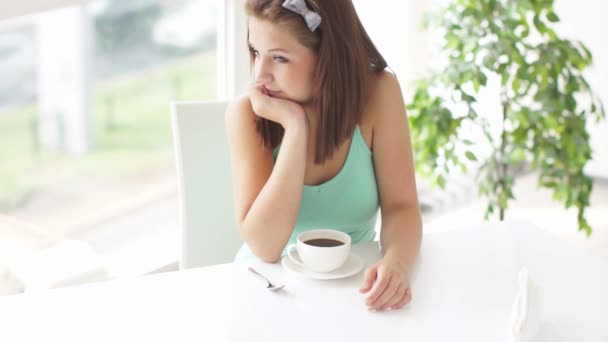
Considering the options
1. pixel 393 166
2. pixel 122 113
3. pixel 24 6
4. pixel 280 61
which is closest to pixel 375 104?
pixel 393 166

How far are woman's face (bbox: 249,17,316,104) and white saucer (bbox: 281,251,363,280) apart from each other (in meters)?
0.34

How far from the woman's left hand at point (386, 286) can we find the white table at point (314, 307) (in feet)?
0.05

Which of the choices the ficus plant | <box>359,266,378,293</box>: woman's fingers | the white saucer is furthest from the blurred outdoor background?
<box>359,266,378,293</box>: woman's fingers

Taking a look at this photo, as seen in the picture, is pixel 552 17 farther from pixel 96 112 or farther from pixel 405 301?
pixel 96 112

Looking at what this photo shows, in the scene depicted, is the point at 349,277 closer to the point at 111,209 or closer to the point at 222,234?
the point at 222,234

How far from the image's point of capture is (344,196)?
4.91 ft

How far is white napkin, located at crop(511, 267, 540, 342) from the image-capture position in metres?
0.99

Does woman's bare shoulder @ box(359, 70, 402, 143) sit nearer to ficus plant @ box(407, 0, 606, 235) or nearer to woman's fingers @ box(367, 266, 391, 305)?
woman's fingers @ box(367, 266, 391, 305)

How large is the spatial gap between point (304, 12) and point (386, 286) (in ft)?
1.75

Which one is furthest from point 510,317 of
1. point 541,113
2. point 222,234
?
point 541,113

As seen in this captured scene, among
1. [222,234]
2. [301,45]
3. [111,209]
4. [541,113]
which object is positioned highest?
[301,45]

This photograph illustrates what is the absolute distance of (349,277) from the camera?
3.95 feet

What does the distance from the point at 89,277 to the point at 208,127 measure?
471 mm

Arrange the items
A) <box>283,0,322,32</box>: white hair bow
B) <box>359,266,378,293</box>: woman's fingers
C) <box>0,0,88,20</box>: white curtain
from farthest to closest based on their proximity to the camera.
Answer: <box>0,0,88,20</box>: white curtain → <box>283,0,322,32</box>: white hair bow → <box>359,266,378,293</box>: woman's fingers
